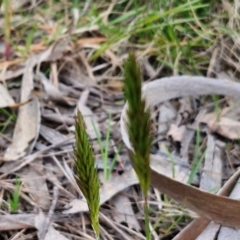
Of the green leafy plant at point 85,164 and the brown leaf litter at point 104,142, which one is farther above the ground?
the green leafy plant at point 85,164

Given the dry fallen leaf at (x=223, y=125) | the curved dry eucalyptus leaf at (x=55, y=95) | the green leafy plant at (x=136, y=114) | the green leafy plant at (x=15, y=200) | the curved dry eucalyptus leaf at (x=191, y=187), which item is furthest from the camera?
the curved dry eucalyptus leaf at (x=55, y=95)

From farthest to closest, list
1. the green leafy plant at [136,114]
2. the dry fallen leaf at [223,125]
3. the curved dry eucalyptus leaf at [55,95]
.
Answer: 1. the curved dry eucalyptus leaf at [55,95]
2. the dry fallen leaf at [223,125]
3. the green leafy plant at [136,114]

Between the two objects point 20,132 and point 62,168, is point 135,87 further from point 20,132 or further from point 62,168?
point 20,132

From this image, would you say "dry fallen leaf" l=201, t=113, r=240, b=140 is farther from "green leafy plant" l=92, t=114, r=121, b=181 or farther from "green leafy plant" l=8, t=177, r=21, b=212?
"green leafy plant" l=8, t=177, r=21, b=212

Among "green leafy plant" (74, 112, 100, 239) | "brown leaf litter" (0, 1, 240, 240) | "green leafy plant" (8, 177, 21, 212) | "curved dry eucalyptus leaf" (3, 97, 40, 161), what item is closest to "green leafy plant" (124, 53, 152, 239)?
"green leafy plant" (74, 112, 100, 239)

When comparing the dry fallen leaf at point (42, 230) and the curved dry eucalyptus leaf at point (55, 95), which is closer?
the dry fallen leaf at point (42, 230)

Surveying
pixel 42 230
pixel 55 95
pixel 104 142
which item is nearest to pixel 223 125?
pixel 104 142

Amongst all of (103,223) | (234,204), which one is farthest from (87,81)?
(234,204)

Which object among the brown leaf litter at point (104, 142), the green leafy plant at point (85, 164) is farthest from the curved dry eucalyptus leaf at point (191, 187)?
the green leafy plant at point (85, 164)

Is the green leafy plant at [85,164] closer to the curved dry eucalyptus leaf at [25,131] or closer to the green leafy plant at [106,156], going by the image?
the green leafy plant at [106,156]
